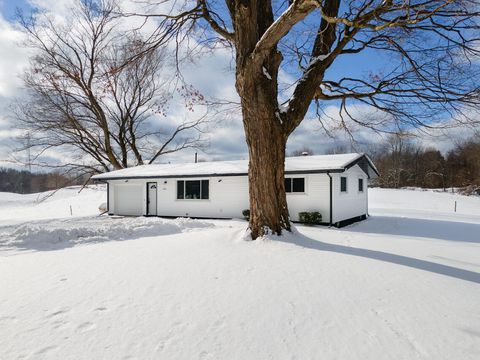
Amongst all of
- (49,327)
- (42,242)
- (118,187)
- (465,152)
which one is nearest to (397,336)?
(49,327)

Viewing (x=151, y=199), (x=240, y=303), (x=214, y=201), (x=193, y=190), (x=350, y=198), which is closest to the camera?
(x=240, y=303)

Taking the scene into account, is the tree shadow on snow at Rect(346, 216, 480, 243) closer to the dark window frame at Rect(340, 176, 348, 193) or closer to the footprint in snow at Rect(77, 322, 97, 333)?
the dark window frame at Rect(340, 176, 348, 193)

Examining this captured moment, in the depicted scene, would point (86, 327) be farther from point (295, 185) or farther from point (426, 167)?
point (426, 167)

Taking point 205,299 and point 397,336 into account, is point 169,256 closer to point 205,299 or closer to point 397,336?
point 205,299

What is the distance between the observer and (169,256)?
17.2 ft

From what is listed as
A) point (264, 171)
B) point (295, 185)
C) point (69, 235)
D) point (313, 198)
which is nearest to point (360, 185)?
point (313, 198)

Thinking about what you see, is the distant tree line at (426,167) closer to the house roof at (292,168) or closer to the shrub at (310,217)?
the house roof at (292,168)

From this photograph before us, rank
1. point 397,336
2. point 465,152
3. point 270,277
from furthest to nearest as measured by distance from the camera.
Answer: point 465,152
point 270,277
point 397,336

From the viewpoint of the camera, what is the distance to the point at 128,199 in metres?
18.2

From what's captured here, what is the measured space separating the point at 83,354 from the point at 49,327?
2.11 ft

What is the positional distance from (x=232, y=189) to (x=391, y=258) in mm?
10427

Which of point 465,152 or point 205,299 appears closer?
point 205,299

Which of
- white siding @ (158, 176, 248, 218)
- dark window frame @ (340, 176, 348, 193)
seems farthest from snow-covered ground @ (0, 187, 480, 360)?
white siding @ (158, 176, 248, 218)

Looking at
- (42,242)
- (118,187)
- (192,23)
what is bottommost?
(42,242)
